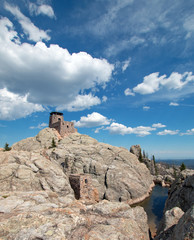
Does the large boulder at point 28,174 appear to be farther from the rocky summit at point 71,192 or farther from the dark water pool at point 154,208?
the dark water pool at point 154,208

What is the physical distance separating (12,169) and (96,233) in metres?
27.5

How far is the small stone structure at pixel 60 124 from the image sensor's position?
7000 centimetres

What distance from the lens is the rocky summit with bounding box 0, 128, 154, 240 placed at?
7922mm

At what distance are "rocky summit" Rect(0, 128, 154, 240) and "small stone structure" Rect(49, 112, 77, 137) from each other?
10.4ft

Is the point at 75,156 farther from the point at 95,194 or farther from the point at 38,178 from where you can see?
the point at 38,178

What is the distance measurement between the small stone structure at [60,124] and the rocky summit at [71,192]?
3185mm

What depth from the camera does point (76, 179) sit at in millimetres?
35375

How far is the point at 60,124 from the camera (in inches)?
2756

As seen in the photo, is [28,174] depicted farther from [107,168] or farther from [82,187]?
[107,168]

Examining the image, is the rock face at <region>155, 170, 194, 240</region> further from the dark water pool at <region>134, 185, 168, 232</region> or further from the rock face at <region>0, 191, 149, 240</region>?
the dark water pool at <region>134, 185, 168, 232</region>

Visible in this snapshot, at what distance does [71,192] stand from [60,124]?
4272cm

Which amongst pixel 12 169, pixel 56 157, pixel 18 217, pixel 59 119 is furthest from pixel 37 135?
pixel 18 217

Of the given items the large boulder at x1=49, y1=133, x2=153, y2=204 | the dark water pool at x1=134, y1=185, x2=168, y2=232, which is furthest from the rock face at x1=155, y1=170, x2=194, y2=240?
the large boulder at x1=49, y1=133, x2=153, y2=204

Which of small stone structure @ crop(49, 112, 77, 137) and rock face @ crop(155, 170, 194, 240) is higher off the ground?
small stone structure @ crop(49, 112, 77, 137)
